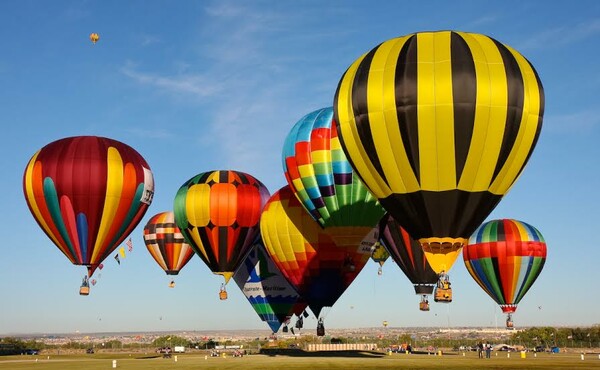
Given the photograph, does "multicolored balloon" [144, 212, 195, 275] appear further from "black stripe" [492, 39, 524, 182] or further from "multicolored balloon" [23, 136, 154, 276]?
"black stripe" [492, 39, 524, 182]

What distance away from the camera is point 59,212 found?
43.5 meters

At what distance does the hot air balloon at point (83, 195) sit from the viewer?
4353 cm

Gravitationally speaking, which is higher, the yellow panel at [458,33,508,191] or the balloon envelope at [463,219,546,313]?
the yellow panel at [458,33,508,191]

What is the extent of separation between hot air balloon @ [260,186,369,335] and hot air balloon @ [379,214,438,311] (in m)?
8.02

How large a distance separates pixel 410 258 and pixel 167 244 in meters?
29.1

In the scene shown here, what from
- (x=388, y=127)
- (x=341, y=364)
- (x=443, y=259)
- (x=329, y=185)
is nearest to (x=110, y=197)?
(x=329, y=185)

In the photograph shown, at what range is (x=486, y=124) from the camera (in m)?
27.1

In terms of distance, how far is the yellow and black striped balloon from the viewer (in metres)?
27.1

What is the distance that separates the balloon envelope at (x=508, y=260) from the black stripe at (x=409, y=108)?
32702 millimetres

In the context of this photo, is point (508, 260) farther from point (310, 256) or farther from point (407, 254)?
point (310, 256)

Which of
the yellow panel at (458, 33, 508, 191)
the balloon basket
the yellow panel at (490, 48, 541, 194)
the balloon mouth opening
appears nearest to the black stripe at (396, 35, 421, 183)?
the yellow panel at (458, 33, 508, 191)

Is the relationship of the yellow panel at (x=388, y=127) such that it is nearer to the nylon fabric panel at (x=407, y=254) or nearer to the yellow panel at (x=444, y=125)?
the yellow panel at (x=444, y=125)

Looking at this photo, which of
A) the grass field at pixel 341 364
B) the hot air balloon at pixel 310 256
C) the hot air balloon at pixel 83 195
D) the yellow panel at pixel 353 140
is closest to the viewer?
the yellow panel at pixel 353 140

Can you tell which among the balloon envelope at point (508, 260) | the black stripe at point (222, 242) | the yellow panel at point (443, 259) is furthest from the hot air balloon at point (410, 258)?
the yellow panel at point (443, 259)
